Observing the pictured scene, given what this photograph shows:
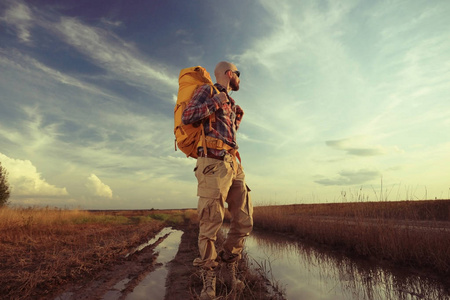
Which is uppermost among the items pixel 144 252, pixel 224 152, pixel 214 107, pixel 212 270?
pixel 214 107

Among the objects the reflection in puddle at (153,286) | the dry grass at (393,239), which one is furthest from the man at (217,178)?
the dry grass at (393,239)

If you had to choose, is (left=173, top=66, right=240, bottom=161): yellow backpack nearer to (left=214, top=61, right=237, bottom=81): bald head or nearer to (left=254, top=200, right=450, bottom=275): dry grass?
(left=214, top=61, right=237, bottom=81): bald head

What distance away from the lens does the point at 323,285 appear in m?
3.94

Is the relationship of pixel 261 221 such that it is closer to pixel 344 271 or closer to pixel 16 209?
pixel 344 271

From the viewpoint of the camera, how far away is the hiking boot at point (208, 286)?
2725 mm

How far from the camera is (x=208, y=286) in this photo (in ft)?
9.16

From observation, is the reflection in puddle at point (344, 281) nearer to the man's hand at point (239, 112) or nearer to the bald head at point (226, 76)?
the man's hand at point (239, 112)

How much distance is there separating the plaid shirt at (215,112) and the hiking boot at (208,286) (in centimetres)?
124

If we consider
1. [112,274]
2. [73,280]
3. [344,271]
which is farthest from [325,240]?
[73,280]

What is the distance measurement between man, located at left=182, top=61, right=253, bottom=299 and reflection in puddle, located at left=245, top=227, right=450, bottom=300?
115 centimetres

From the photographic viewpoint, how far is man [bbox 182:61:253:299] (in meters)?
2.81

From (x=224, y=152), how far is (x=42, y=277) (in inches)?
122

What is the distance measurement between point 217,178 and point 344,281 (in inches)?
109

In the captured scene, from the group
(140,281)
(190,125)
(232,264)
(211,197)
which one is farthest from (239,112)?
(140,281)
